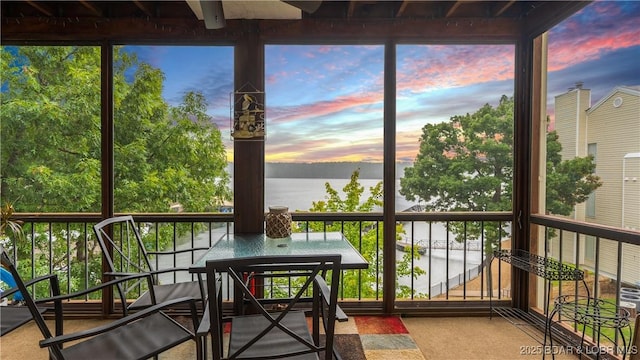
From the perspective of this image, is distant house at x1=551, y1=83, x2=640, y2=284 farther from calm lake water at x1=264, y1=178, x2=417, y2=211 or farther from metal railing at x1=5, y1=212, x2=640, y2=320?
calm lake water at x1=264, y1=178, x2=417, y2=211

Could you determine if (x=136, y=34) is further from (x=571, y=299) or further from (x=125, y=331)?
(x=571, y=299)

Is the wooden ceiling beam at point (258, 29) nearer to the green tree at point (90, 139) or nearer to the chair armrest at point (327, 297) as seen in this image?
the green tree at point (90, 139)

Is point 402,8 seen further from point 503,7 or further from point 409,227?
point 409,227

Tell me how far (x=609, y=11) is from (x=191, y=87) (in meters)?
3.29

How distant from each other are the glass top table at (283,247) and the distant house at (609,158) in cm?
177

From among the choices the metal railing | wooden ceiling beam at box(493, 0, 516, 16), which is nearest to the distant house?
the metal railing

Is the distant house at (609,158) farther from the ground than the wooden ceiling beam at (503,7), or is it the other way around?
the wooden ceiling beam at (503,7)

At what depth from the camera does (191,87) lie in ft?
10.4

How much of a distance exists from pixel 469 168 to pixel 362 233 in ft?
3.91

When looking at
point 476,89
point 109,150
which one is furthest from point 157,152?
point 476,89

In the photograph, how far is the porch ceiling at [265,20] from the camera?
2965 millimetres

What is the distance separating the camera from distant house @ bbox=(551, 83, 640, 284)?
2199 mm

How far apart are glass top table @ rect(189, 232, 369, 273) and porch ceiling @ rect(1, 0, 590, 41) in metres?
1.76

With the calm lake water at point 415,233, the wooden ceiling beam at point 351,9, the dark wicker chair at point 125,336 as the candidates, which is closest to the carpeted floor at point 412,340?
the calm lake water at point 415,233
